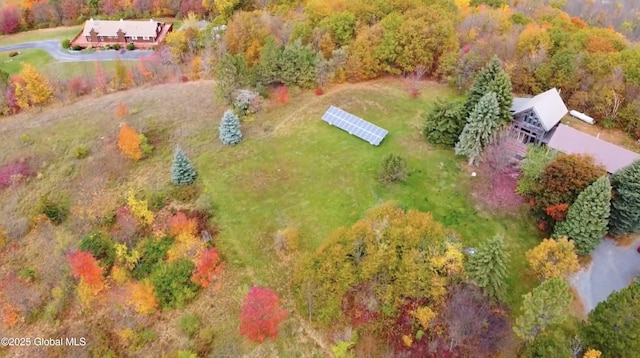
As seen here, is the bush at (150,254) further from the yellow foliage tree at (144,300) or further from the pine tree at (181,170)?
the pine tree at (181,170)

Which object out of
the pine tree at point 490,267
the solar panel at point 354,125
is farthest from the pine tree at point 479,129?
the pine tree at point 490,267

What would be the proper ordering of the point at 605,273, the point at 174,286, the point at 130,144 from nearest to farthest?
1. the point at 174,286
2. the point at 605,273
3. the point at 130,144

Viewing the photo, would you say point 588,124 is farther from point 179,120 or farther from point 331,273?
point 179,120

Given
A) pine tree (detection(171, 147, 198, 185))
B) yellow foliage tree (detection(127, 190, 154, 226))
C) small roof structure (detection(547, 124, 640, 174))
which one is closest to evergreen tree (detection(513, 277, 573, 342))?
small roof structure (detection(547, 124, 640, 174))

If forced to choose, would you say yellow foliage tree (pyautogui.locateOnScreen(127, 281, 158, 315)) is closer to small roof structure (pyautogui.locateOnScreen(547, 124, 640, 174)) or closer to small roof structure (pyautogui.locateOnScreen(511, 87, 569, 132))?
small roof structure (pyautogui.locateOnScreen(547, 124, 640, 174))

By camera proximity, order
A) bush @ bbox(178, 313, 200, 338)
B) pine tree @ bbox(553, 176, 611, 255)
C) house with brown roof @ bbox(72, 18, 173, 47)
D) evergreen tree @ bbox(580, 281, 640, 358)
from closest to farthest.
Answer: evergreen tree @ bbox(580, 281, 640, 358) < bush @ bbox(178, 313, 200, 338) < pine tree @ bbox(553, 176, 611, 255) < house with brown roof @ bbox(72, 18, 173, 47)

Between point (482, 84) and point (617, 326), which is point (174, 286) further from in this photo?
point (482, 84)

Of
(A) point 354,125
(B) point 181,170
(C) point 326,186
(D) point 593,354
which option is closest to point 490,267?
(D) point 593,354
